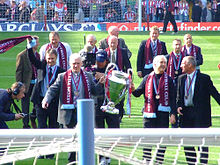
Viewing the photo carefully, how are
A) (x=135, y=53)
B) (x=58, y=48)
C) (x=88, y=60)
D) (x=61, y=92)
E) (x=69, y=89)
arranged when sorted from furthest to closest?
(x=135, y=53) < (x=58, y=48) < (x=88, y=60) < (x=61, y=92) < (x=69, y=89)

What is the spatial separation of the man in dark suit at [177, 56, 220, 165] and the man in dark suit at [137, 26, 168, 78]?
314 centimetres

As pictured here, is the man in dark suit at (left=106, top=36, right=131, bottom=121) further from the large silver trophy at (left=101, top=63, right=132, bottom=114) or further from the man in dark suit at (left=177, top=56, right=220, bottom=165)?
the large silver trophy at (left=101, top=63, right=132, bottom=114)

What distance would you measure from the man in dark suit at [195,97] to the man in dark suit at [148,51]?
314 centimetres

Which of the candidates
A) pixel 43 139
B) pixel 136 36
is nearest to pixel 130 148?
pixel 43 139

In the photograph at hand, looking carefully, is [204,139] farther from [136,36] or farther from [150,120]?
[136,36]

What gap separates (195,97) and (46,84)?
2357mm

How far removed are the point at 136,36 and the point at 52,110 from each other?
45.5ft

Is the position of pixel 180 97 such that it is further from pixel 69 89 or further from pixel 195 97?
pixel 69 89

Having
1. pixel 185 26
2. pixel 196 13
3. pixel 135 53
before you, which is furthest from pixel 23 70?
pixel 196 13

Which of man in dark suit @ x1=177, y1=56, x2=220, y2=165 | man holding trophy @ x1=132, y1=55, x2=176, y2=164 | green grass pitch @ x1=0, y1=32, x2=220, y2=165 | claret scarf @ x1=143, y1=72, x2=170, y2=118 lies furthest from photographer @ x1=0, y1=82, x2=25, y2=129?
green grass pitch @ x1=0, y1=32, x2=220, y2=165

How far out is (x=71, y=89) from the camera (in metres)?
7.85

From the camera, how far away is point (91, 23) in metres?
23.9

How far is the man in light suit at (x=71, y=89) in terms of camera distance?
7.84m

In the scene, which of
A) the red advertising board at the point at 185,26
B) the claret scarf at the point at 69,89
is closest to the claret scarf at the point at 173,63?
the claret scarf at the point at 69,89
